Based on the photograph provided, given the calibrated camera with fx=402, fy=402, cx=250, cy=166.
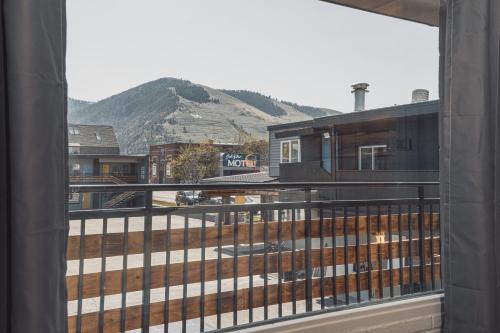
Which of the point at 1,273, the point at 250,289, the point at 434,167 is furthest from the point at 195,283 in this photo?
the point at 434,167

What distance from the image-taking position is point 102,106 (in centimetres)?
161

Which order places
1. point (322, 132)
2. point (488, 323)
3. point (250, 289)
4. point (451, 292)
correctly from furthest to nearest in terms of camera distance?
point (322, 132) → point (250, 289) → point (451, 292) → point (488, 323)

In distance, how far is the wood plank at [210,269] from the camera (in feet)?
5.33

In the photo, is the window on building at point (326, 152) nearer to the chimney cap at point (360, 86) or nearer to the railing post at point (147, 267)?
the chimney cap at point (360, 86)

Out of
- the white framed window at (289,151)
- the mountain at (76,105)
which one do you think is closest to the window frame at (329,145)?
the white framed window at (289,151)

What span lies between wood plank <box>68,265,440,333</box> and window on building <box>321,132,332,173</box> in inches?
25.2

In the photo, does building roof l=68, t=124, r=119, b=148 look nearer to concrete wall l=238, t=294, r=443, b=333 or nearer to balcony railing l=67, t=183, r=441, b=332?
balcony railing l=67, t=183, r=441, b=332

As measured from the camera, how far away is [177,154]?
1.79m

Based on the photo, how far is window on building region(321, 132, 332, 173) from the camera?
89.7 inches

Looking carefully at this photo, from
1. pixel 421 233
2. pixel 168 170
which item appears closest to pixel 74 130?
pixel 168 170

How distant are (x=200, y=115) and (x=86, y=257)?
0.78 meters

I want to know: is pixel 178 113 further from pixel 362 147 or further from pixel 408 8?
pixel 408 8

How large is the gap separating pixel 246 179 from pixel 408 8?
1.41 meters

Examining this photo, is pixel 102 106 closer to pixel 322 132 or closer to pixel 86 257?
pixel 86 257
